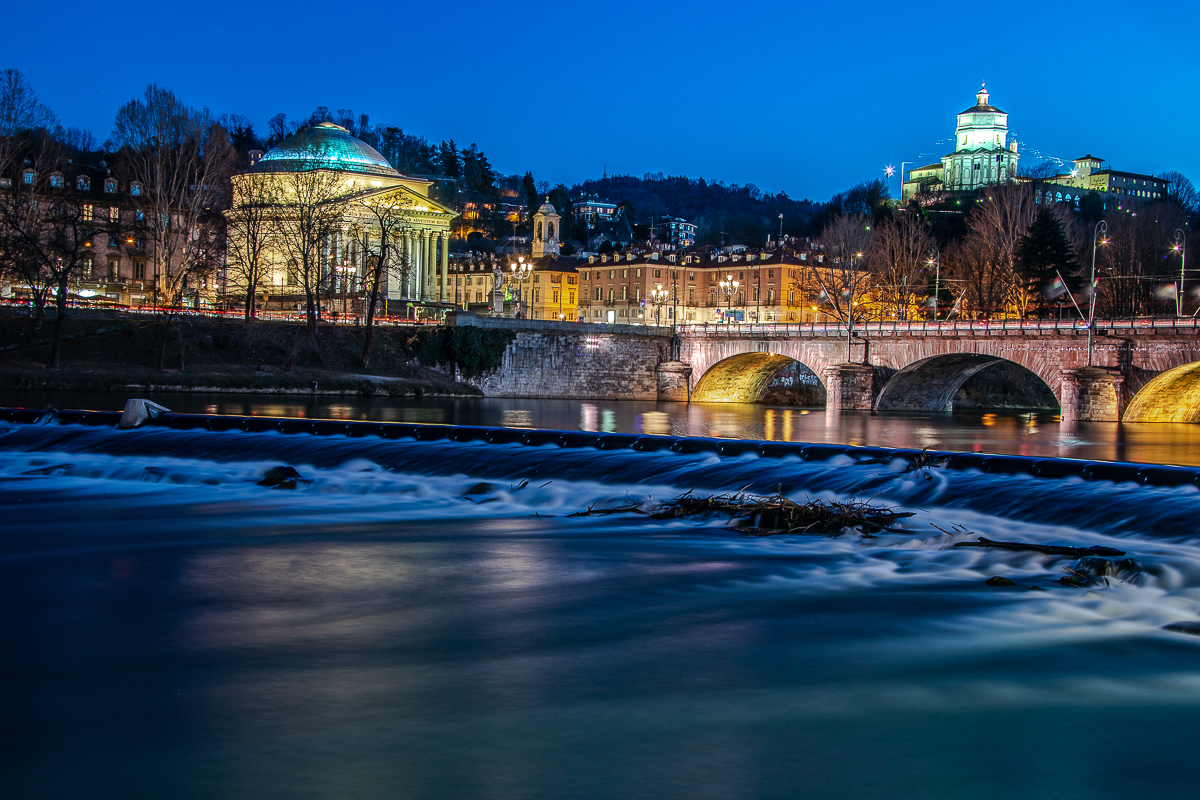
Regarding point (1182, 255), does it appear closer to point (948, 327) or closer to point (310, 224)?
point (948, 327)

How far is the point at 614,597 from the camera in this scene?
1146cm

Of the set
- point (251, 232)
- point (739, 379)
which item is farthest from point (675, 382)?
point (251, 232)

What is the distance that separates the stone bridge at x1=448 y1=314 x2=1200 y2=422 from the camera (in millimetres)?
44219

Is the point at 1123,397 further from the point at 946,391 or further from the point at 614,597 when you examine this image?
the point at 614,597

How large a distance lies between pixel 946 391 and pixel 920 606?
5047 cm

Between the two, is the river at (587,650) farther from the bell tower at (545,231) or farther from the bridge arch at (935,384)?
the bell tower at (545,231)

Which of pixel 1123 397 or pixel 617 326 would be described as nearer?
pixel 1123 397

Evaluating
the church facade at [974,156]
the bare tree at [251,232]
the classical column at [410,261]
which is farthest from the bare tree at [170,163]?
the church facade at [974,156]

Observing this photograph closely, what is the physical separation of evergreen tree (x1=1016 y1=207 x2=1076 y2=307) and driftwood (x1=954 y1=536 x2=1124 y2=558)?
176 feet

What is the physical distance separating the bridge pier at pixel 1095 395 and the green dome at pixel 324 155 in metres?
48.2

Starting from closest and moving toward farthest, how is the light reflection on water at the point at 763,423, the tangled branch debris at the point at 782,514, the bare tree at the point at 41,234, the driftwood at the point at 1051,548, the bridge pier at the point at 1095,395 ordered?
the driftwood at the point at 1051,548, the tangled branch debris at the point at 782,514, the light reflection on water at the point at 763,423, the bridge pier at the point at 1095,395, the bare tree at the point at 41,234

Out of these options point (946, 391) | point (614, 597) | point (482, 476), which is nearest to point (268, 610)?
point (614, 597)

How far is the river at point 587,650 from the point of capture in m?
6.87

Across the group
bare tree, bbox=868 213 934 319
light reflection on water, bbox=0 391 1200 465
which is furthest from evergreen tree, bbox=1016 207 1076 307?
light reflection on water, bbox=0 391 1200 465
